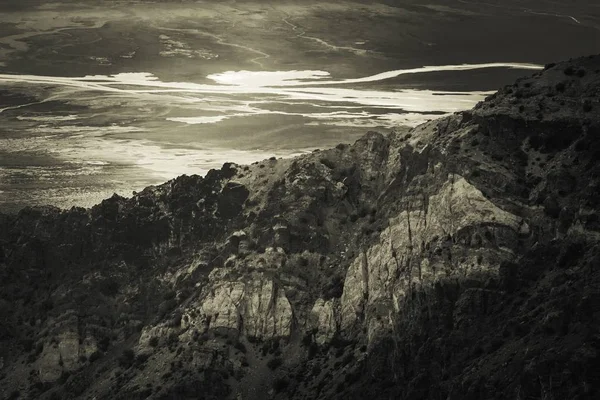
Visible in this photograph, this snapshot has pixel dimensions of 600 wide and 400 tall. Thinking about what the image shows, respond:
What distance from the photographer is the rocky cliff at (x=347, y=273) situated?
2630 centimetres

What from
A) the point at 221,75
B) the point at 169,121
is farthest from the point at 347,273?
the point at 221,75

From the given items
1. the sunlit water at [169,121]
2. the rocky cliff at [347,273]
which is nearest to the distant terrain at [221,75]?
the sunlit water at [169,121]

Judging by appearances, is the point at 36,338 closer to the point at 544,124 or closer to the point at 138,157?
the point at 544,124

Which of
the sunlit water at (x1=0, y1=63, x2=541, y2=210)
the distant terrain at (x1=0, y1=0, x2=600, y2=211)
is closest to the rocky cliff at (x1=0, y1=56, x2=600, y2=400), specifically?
the distant terrain at (x1=0, y1=0, x2=600, y2=211)

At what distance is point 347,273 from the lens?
1284 inches

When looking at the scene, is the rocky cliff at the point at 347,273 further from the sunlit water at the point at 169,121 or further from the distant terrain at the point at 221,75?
the sunlit water at the point at 169,121

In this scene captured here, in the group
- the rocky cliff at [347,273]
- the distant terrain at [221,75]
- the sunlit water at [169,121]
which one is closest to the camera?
the rocky cliff at [347,273]

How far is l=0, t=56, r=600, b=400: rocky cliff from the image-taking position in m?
26.3

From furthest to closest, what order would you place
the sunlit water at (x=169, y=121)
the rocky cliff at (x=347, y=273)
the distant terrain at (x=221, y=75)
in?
the distant terrain at (x=221, y=75) → the sunlit water at (x=169, y=121) → the rocky cliff at (x=347, y=273)

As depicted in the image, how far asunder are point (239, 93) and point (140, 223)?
62.2 meters

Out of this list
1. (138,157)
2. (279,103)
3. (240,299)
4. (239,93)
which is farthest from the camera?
(239,93)

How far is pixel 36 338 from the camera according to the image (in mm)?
36562

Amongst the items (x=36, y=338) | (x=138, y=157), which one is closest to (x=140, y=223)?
(x=36, y=338)

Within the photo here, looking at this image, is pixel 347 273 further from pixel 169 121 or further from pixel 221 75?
pixel 221 75
